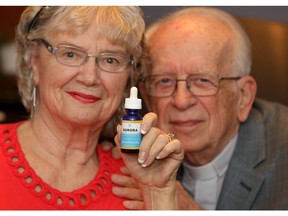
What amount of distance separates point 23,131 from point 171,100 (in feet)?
1.97

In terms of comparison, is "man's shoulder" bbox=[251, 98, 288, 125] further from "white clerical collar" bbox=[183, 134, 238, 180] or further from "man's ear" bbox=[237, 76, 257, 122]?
"white clerical collar" bbox=[183, 134, 238, 180]

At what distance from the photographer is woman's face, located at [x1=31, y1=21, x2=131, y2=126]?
4.72 ft

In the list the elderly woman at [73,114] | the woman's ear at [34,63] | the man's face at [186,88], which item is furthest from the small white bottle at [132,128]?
the man's face at [186,88]

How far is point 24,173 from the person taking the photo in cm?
144

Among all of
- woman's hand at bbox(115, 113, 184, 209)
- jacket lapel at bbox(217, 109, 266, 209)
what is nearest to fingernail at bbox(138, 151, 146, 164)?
woman's hand at bbox(115, 113, 184, 209)

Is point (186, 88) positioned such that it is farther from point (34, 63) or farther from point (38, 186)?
point (38, 186)

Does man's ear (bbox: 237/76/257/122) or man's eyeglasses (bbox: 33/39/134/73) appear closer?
man's eyeglasses (bbox: 33/39/134/73)

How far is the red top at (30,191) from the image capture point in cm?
140

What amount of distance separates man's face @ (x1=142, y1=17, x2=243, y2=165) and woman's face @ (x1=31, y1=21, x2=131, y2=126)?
13.4 inches

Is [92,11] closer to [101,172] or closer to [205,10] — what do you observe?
[101,172]

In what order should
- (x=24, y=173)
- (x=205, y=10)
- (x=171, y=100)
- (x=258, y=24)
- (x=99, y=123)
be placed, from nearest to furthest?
1. (x=24, y=173)
2. (x=99, y=123)
3. (x=171, y=100)
4. (x=205, y=10)
5. (x=258, y=24)

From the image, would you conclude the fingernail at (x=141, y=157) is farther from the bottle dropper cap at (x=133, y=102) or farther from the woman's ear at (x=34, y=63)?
the woman's ear at (x=34, y=63)

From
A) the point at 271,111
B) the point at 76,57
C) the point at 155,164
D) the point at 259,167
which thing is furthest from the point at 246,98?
the point at 76,57

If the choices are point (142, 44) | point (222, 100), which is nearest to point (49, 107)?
point (142, 44)
